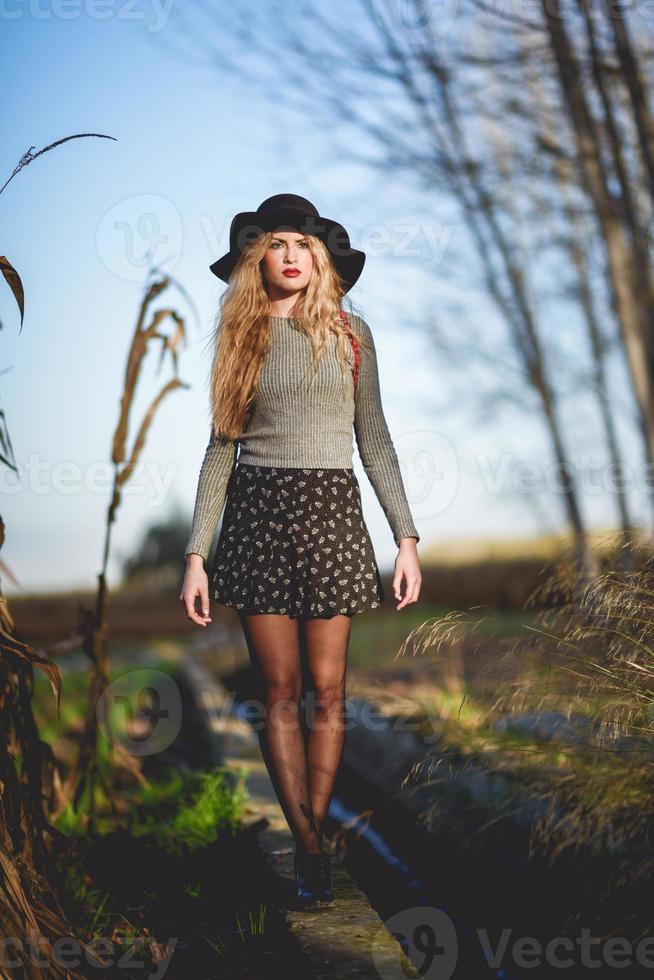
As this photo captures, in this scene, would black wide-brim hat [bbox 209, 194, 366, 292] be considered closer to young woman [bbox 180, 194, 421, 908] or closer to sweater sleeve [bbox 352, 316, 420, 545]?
young woman [bbox 180, 194, 421, 908]

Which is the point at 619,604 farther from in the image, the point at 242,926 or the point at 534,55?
the point at 534,55

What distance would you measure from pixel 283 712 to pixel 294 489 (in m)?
0.60

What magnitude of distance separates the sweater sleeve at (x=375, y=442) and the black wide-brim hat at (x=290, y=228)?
0.57 feet

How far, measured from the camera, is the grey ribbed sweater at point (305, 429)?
2.73 metres

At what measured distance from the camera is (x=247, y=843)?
329cm

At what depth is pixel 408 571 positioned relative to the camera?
109 inches

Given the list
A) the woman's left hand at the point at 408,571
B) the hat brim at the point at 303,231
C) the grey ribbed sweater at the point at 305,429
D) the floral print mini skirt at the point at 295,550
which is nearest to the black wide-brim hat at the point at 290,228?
the hat brim at the point at 303,231

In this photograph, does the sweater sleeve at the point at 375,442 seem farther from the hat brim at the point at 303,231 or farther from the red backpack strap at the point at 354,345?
the hat brim at the point at 303,231

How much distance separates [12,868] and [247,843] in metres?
1.27

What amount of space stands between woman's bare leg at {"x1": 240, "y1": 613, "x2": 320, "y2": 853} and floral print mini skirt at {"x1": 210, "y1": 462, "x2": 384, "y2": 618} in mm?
61

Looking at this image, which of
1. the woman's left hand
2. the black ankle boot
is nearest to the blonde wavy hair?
the woman's left hand

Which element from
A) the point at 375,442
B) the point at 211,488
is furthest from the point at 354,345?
the point at 211,488

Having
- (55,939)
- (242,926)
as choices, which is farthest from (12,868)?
(242,926)

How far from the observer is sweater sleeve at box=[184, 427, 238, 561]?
110 inches
